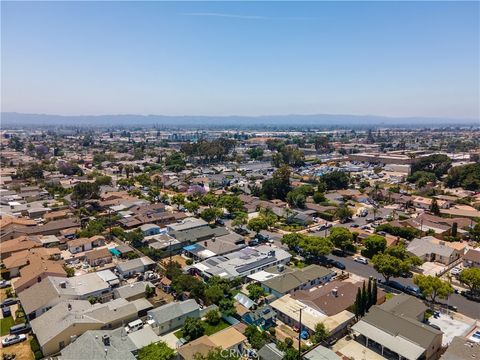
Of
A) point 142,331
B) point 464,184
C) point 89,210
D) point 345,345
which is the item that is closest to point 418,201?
point 464,184

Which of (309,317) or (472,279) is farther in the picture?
(472,279)

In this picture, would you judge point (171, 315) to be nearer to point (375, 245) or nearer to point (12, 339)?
point (12, 339)

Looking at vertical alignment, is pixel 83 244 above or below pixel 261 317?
below

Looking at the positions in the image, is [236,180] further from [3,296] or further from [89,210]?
[3,296]

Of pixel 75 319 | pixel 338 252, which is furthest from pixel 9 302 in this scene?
pixel 338 252

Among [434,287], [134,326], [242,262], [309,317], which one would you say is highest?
[434,287]

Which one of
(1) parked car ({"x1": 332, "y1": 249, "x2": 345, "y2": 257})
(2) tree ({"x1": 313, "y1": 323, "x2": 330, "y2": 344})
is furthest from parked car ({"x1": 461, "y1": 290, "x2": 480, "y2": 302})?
(2) tree ({"x1": 313, "y1": 323, "x2": 330, "y2": 344})

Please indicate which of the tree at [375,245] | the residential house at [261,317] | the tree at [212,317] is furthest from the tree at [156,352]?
the tree at [375,245]
